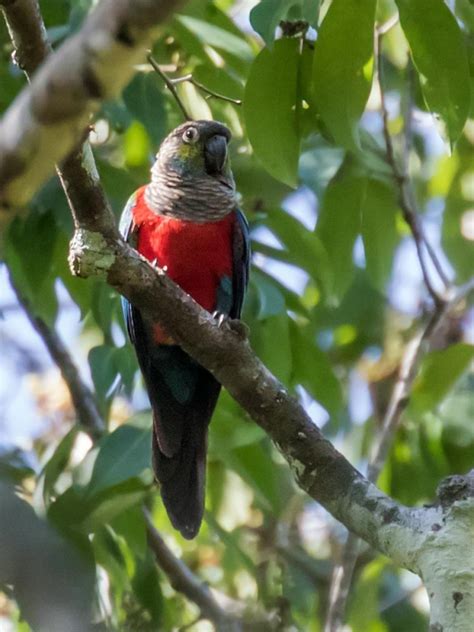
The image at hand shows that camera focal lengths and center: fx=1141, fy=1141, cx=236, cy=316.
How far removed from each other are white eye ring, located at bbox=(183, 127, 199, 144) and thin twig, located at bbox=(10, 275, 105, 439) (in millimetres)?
941

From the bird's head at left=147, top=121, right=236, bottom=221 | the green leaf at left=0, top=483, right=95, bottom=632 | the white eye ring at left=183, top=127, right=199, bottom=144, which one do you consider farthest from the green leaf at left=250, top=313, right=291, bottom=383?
the green leaf at left=0, top=483, right=95, bottom=632

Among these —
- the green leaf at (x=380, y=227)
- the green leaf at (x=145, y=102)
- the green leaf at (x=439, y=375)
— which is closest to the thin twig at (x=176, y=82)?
the green leaf at (x=145, y=102)

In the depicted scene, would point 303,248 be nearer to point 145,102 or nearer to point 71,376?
point 145,102

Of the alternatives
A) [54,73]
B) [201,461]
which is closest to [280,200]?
[201,461]

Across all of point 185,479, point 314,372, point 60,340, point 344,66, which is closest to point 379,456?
point 314,372

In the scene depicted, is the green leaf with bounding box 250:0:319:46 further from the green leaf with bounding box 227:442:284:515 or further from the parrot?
the green leaf with bounding box 227:442:284:515

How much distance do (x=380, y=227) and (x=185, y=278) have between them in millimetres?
886

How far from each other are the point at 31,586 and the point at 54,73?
0.87 m

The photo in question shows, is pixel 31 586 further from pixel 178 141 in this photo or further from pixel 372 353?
pixel 372 353

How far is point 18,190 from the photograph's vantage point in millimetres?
1596

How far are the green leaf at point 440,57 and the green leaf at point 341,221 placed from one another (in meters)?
1.43

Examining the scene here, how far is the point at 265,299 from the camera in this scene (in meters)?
Answer: 3.95

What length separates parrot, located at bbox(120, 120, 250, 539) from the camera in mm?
4105

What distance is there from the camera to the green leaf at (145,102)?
3.93m
